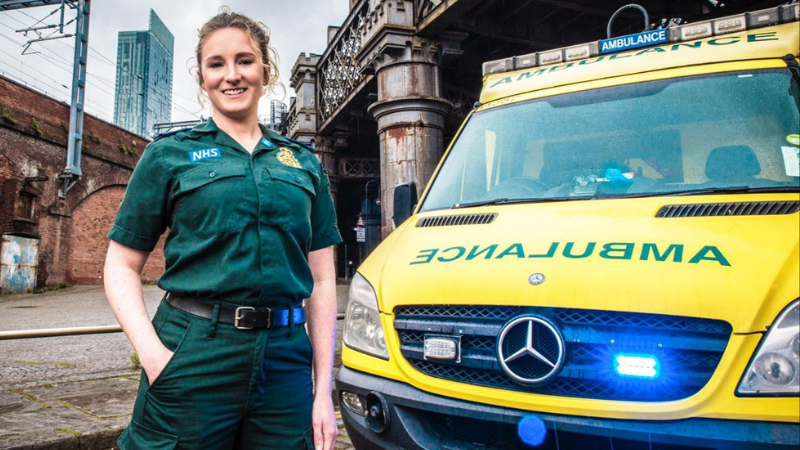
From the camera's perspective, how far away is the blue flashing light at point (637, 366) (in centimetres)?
197

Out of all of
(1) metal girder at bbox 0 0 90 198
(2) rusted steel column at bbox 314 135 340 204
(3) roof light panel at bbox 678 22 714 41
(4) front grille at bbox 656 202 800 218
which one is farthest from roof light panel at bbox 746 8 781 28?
(1) metal girder at bbox 0 0 90 198

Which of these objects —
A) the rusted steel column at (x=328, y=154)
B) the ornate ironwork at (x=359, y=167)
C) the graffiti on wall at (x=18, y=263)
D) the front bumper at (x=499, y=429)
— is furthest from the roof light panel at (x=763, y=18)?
the graffiti on wall at (x=18, y=263)

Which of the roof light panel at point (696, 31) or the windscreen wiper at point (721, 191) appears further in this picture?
the roof light panel at point (696, 31)

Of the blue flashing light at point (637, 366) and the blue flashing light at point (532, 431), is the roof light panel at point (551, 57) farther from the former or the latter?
the blue flashing light at point (532, 431)

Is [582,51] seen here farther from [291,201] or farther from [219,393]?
[219,393]

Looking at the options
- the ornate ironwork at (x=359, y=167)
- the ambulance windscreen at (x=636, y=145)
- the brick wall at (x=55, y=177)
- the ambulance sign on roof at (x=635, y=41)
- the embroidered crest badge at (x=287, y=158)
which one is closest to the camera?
the embroidered crest badge at (x=287, y=158)

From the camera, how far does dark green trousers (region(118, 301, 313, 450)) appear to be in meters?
1.55

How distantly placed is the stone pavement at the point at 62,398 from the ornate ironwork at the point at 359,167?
13234 mm

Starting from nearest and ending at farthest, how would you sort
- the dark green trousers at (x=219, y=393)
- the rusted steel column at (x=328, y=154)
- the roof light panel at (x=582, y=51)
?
the dark green trousers at (x=219, y=393), the roof light panel at (x=582, y=51), the rusted steel column at (x=328, y=154)

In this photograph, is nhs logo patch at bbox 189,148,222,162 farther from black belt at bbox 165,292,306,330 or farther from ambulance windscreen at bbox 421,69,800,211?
ambulance windscreen at bbox 421,69,800,211

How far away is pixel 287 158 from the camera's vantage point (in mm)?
1873

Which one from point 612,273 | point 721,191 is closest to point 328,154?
point 721,191

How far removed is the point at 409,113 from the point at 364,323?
736 cm

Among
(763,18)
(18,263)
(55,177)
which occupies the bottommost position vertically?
(18,263)
